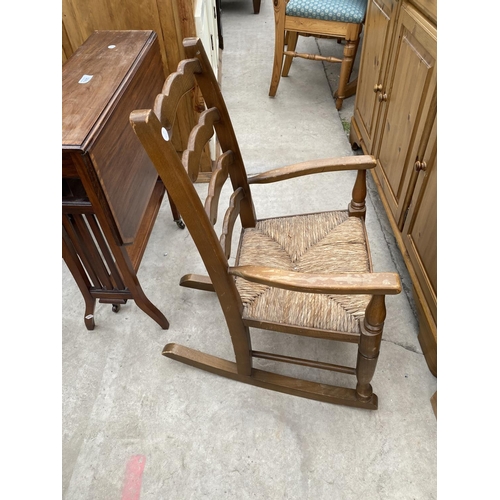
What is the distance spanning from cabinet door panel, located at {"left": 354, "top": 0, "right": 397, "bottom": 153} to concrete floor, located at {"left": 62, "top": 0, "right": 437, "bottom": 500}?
63cm

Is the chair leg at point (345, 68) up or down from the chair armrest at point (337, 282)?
down

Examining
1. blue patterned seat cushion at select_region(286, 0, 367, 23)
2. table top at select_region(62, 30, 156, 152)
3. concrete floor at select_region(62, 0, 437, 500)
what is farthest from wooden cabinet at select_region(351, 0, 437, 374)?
table top at select_region(62, 30, 156, 152)

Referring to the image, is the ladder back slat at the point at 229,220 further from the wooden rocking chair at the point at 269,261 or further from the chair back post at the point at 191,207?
the chair back post at the point at 191,207

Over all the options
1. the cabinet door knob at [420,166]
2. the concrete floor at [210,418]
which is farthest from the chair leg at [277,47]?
the cabinet door knob at [420,166]

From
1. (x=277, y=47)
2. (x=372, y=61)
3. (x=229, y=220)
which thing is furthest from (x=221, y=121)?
(x=277, y=47)

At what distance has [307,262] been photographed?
126 centimetres

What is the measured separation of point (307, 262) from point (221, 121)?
0.50 m

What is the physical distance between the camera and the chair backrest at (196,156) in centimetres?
75

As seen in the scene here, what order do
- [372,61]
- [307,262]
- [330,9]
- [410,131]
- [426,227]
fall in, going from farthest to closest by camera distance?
[330,9]
[372,61]
[410,131]
[426,227]
[307,262]

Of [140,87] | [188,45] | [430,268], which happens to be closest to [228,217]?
[188,45]

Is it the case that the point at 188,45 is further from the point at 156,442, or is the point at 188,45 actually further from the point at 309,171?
the point at 156,442

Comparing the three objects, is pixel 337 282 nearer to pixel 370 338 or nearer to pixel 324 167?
pixel 370 338

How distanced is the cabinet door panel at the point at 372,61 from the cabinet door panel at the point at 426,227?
0.66 meters

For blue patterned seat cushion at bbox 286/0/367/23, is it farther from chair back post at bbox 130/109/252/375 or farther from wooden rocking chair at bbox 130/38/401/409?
chair back post at bbox 130/109/252/375
